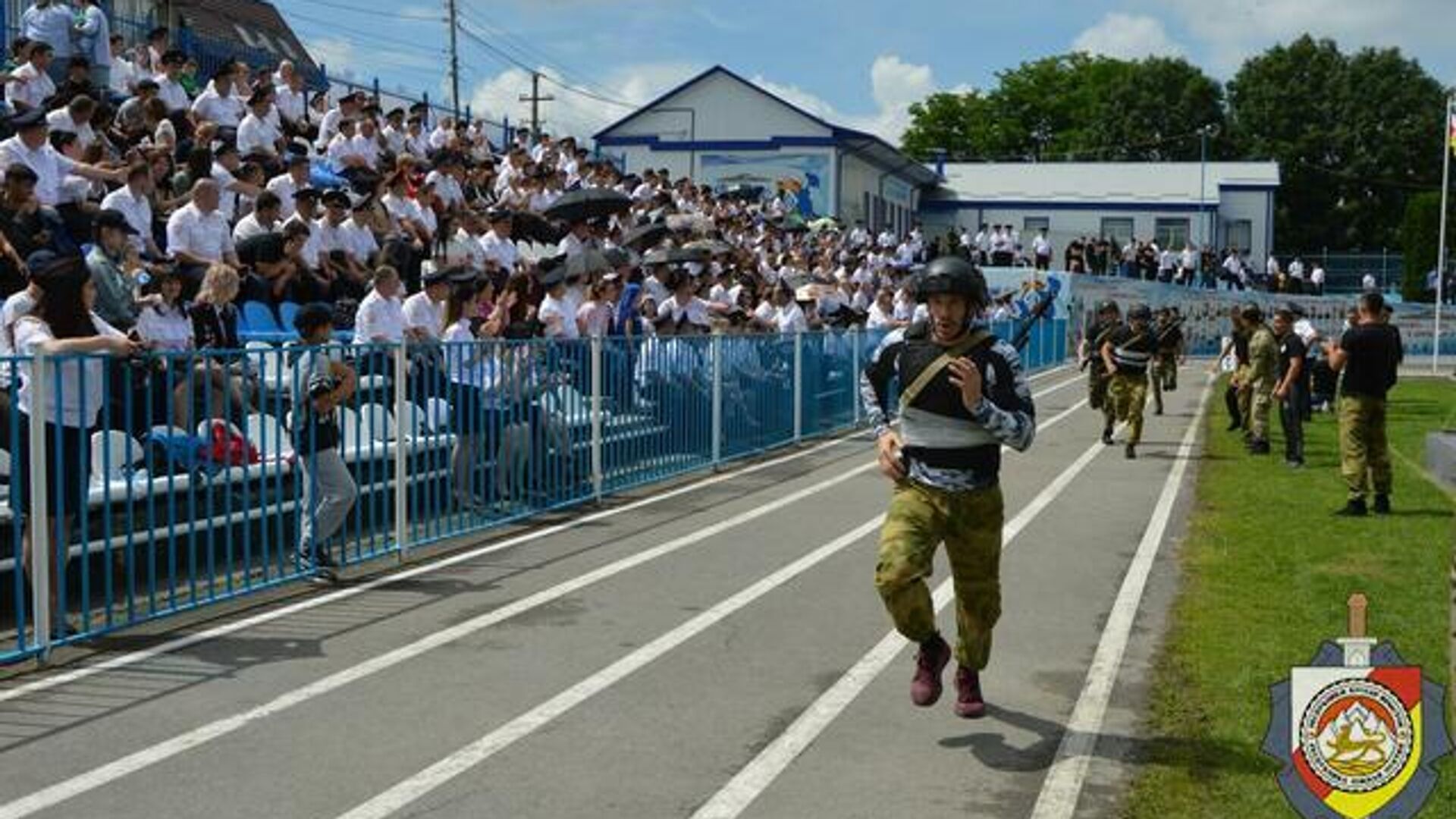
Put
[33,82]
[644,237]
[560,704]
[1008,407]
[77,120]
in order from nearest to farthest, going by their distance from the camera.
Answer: [1008,407] < [560,704] < [77,120] < [33,82] < [644,237]

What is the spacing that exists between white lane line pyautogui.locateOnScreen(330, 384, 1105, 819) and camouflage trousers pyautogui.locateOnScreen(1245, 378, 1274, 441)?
9.48 meters

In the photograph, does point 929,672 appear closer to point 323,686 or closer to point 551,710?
point 551,710

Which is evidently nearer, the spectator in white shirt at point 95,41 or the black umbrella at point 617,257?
the spectator in white shirt at point 95,41

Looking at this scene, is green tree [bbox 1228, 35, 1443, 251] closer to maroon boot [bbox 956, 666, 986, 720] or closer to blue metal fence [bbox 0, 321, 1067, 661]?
blue metal fence [bbox 0, 321, 1067, 661]

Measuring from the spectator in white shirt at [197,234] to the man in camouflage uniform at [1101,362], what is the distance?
11.5 meters

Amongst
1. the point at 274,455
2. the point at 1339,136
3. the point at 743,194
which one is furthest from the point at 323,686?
the point at 1339,136

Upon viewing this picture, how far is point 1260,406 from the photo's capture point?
768 inches

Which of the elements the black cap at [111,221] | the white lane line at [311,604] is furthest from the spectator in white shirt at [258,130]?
the white lane line at [311,604]

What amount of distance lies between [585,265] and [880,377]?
10.0 meters

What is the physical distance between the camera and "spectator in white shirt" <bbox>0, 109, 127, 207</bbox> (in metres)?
12.8

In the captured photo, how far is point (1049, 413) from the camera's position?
2697 cm

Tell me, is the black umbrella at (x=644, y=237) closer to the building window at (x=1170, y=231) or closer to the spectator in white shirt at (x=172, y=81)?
the spectator in white shirt at (x=172, y=81)

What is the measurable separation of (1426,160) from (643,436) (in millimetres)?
76870

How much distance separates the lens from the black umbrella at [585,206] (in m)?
21.3
